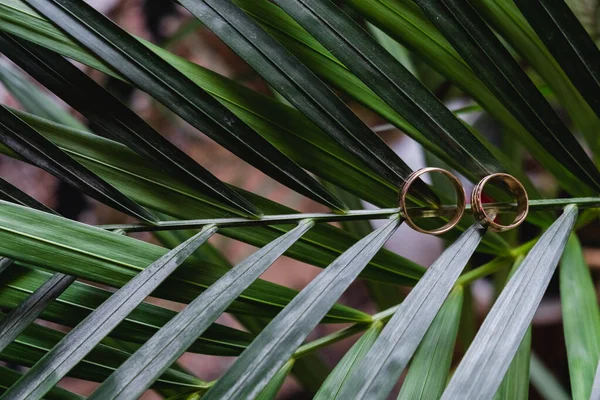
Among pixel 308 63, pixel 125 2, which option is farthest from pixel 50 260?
pixel 125 2

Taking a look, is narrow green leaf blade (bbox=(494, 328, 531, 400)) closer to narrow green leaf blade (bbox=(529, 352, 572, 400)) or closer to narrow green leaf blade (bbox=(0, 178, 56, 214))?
narrow green leaf blade (bbox=(0, 178, 56, 214))

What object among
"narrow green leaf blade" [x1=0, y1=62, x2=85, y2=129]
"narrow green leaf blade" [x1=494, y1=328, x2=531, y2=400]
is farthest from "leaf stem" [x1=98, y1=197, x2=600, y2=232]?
"narrow green leaf blade" [x1=0, y1=62, x2=85, y2=129]

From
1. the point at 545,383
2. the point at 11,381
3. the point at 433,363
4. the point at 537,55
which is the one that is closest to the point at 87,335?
the point at 11,381

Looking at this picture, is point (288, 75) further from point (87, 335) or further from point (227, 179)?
point (227, 179)

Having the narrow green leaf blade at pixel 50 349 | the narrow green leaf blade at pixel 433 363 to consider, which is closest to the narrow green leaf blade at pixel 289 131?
the narrow green leaf blade at pixel 433 363

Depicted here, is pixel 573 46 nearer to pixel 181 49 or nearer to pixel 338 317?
pixel 338 317
